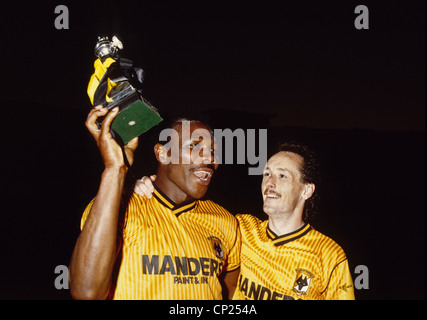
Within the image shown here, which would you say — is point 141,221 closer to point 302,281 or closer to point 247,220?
point 247,220

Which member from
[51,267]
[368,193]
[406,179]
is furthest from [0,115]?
[406,179]

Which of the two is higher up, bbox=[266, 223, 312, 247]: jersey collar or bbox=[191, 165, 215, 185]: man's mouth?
bbox=[191, 165, 215, 185]: man's mouth

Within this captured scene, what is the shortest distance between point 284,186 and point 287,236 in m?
0.39

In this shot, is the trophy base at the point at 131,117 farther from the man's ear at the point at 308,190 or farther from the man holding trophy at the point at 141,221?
the man's ear at the point at 308,190

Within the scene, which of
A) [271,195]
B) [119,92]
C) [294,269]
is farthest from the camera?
[271,195]

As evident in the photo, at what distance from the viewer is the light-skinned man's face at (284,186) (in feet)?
9.52

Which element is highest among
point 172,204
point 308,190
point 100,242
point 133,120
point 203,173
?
point 133,120

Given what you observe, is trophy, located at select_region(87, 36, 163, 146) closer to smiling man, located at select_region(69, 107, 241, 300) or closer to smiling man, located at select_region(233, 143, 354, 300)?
smiling man, located at select_region(69, 107, 241, 300)

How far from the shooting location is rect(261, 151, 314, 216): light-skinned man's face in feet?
9.52

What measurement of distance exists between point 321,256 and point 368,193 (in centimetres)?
1470

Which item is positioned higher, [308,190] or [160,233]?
[308,190]

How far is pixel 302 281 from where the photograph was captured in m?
2.62

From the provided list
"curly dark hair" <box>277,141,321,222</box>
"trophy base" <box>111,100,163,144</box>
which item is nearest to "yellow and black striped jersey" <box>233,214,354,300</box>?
Answer: "curly dark hair" <box>277,141,321,222</box>

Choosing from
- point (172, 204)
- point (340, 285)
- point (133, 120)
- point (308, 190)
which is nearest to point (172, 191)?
point (172, 204)
